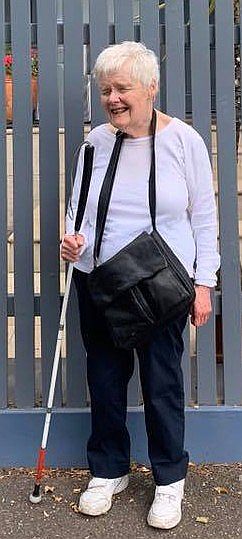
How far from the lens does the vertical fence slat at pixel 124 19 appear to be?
11.3 feet

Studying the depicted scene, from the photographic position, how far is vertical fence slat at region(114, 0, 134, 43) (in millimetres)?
3430

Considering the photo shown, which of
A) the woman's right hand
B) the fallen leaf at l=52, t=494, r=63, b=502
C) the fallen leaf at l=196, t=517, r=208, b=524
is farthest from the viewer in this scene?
the fallen leaf at l=52, t=494, r=63, b=502

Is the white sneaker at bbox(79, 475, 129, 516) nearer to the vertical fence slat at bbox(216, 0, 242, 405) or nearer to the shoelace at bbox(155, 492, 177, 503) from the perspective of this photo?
the shoelace at bbox(155, 492, 177, 503)

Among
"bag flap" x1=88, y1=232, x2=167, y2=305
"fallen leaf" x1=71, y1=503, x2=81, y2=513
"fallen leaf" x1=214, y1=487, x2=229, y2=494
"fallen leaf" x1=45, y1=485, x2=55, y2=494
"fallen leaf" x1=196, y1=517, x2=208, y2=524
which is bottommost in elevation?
"fallen leaf" x1=196, y1=517, x2=208, y2=524

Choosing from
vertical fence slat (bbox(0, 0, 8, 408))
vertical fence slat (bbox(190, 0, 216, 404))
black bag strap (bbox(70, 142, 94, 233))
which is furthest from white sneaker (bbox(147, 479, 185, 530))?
vertical fence slat (bbox(190, 0, 216, 404))

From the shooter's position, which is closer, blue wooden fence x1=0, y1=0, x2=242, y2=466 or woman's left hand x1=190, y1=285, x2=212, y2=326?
woman's left hand x1=190, y1=285, x2=212, y2=326

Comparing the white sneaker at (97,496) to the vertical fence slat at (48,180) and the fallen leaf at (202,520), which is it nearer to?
the fallen leaf at (202,520)

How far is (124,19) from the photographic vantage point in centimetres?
343

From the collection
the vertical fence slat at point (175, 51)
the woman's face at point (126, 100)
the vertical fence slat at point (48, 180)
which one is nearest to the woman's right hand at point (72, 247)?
the woman's face at point (126, 100)

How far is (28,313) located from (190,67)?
4.39 feet

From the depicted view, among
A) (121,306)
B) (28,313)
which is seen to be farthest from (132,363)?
(28,313)

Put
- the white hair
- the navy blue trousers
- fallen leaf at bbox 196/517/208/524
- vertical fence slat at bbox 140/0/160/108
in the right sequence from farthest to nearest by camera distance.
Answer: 1. vertical fence slat at bbox 140/0/160/108
2. fallen leaf at bbox 196/517/208/524
3. the navy blue trousers
4. the white hair

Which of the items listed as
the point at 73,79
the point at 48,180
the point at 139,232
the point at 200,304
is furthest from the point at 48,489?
the point at 73,79

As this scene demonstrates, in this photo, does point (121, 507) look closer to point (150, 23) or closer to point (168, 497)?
point (168, 497)
